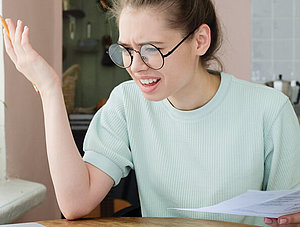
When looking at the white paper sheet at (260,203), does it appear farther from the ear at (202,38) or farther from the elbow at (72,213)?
the ear at (202,38)

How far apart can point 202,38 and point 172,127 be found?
277 millimetres

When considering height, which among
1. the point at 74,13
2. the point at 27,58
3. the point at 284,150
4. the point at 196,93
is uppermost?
the point at 74,13

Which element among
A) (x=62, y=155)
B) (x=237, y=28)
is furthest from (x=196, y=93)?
(x=237, y=28)

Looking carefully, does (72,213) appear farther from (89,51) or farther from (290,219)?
(89,51)

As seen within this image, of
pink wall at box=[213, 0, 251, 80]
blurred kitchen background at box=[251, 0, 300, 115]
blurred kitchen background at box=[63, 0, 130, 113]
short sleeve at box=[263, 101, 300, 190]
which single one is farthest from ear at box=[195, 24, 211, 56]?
blurred kitchen background at box=[251, 0, 300, 115]

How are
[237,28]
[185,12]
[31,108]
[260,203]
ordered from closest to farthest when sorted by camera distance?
[260,203]
[185,12]
[31,108]
[237,28]

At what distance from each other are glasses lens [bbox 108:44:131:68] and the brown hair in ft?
0.36

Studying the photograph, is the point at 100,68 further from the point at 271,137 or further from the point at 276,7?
the point at 271,137

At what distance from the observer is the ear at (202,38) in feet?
4.44

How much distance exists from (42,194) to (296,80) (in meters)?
3.03

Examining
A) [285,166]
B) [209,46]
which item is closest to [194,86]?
[209,46]

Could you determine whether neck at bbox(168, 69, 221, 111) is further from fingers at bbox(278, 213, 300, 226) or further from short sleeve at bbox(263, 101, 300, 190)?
fingers at bbox(278, 213, 300, 226)

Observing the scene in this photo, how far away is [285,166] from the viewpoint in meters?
1.38

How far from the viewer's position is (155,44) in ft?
4.07
